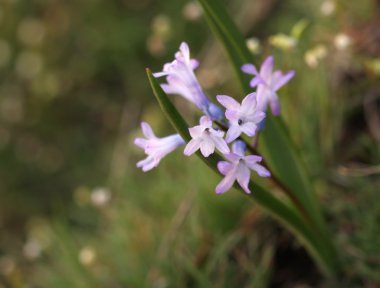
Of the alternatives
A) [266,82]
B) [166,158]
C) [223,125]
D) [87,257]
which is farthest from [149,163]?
[166,158]

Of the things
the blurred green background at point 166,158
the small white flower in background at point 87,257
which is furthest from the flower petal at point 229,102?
the small white flower in background at point 87,257

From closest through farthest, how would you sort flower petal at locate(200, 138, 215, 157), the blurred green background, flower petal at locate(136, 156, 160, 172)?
flower petal at locate(200, 138, 215, 157) < flower petal at locate(136, 156, 160, 172) < the blurred green background

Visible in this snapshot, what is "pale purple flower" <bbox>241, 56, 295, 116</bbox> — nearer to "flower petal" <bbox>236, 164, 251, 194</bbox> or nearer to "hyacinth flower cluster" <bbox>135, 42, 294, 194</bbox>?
"hyacinth flower cluster" <bbox>135, 42, 294, 194</bbox>

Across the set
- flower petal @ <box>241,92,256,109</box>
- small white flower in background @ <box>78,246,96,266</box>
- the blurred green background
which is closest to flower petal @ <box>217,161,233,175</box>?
flower petal @ <box>241,92,256,109</box>

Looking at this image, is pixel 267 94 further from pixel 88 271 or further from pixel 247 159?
pixel 88 271

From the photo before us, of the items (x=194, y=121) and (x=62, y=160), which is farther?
(x=62, y=160)

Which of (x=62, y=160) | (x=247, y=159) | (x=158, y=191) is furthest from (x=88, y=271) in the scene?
(x=62, y=160)
